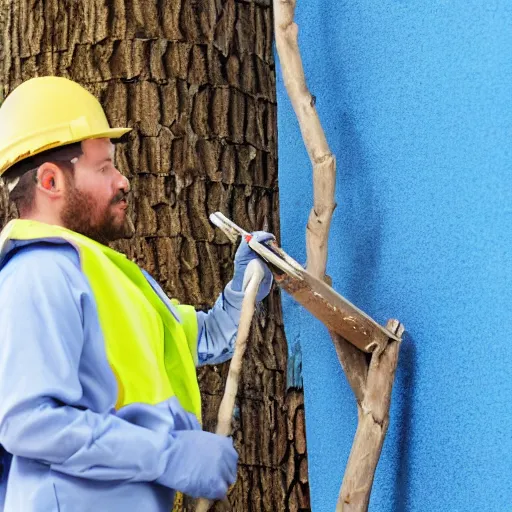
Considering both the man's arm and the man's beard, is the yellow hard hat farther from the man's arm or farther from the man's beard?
the man's arm

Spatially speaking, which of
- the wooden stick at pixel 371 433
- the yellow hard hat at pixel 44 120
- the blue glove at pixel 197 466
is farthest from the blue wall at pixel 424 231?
the yellow hard hat at pixel 44 120

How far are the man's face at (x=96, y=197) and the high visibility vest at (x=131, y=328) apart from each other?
57 mm

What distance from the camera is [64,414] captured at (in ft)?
4.65

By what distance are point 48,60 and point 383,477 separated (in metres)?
1.22

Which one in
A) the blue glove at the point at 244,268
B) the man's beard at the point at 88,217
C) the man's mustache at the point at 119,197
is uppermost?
the man's mustache at the point at 119,197

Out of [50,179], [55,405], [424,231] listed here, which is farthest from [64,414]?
[424,231]

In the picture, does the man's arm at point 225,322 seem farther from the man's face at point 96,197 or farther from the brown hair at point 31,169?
the brown hair at point 31,169

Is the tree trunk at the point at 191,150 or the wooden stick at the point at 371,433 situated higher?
the tree trunk at the point at 191,150

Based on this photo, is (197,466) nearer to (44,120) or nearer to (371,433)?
(371,433)

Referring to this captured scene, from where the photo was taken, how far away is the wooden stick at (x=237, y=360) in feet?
5.26

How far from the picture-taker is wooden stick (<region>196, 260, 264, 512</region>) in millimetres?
1604

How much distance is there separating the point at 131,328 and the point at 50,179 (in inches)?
12.2

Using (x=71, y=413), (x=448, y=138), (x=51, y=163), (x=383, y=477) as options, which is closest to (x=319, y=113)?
(x=448, y=138)

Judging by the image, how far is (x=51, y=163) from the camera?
1.68 meters
